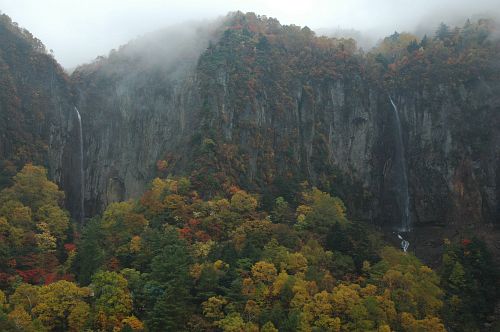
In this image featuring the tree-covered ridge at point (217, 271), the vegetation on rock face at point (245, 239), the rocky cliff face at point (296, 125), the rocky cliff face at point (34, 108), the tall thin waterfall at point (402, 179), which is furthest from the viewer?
the tall thin waterfall at point (402, 179)

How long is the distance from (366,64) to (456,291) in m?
42.0

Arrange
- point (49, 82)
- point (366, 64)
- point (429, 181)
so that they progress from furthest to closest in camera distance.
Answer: point (366, 64), point (49, 82), point (429, 181)

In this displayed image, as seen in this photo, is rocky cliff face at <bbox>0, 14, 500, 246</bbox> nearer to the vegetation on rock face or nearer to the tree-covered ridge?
the vegetation on rock face

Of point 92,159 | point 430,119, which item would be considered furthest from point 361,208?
point 92,159

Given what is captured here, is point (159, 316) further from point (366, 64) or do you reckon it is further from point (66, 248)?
point (366, 64)

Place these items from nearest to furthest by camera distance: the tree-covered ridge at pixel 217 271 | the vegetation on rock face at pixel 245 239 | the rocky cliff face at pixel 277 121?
the tree-covered ridge at pixel 217 271 → the vegetation on rock face at pixel 245 239 → the rocky cliff face at pixel 277 121

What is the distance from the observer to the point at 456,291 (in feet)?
160

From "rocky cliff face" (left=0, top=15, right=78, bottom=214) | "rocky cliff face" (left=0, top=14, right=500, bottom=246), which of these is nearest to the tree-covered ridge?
"rocky cliff face" (left=0, top=15, right=78, bottom=214)

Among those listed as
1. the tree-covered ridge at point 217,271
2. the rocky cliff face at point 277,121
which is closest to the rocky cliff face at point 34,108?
the rocky cliff face at point 277,121

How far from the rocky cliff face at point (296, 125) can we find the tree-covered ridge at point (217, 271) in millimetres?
11865

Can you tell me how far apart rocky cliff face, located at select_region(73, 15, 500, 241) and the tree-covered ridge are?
1186 cm

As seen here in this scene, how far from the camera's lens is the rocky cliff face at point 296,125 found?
6906cm

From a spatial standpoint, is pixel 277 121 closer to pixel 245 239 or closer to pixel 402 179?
pixel 402 179

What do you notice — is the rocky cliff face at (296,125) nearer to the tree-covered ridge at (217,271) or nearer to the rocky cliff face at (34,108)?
the rocky cliff face at (34,108)
